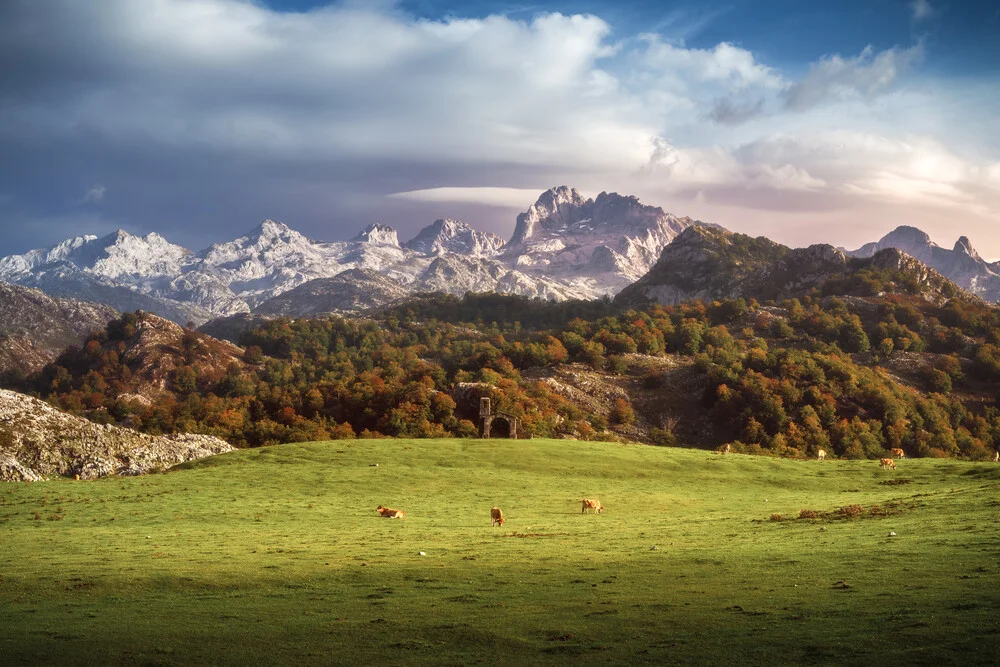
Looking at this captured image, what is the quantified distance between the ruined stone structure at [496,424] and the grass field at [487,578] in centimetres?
2985

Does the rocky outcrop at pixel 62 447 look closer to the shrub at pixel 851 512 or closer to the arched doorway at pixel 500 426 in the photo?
the arched doorway at pixel 500 426

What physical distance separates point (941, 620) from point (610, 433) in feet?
328

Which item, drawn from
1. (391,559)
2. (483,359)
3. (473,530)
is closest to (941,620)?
(391,559)

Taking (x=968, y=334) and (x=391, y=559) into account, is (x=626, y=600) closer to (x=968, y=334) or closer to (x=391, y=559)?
(x=391, y=559)

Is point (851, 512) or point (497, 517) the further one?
point (497, 517)

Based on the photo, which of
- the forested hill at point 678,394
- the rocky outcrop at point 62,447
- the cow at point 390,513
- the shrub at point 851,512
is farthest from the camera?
the forested hill at point 678,394

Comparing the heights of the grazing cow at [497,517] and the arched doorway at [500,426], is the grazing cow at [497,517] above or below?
below

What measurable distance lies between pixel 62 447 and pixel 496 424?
42366 mm

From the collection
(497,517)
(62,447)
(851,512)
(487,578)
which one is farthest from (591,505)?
(62,447)

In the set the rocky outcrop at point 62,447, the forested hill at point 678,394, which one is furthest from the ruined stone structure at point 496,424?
the rocky outcrop at point 62,447

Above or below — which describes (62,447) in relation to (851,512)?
below

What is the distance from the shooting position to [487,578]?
23.8m

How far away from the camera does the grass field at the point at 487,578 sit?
16281 millimetres

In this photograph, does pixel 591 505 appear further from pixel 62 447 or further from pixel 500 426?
pixel 62 447
